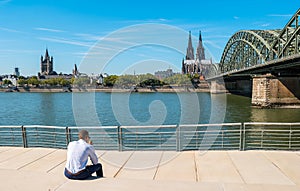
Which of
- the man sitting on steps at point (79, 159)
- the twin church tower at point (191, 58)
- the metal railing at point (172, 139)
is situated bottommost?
the metal railing at point (172, 139)

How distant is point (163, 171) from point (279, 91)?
141ft

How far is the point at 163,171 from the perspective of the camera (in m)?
5.96

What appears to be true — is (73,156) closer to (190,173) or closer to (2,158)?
(190,173)

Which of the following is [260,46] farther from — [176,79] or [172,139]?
[172,139]

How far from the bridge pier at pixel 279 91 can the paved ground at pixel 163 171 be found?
127ft

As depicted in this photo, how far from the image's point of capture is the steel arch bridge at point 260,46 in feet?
153

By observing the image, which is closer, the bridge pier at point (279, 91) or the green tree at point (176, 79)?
the green tree at point (176, 79)

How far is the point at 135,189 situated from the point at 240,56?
86558 mm

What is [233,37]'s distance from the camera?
81500 millimetres

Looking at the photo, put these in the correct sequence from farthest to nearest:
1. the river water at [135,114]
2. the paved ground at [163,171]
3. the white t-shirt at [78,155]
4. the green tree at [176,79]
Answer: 1. the river water at [135,114]
2. the green tree at [176,79]
3. the white t-shirt at [78,155]
4. the paved ground at [163,171]

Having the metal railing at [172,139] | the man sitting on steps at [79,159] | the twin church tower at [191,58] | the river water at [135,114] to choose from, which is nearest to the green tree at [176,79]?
the twin church tower at [191,58]

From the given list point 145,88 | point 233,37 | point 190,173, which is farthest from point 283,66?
point 145,88

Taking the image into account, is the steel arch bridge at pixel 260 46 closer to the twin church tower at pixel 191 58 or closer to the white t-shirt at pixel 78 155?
the twin church tower at pixel 191 58

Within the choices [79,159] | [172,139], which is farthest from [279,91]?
[79,159]
